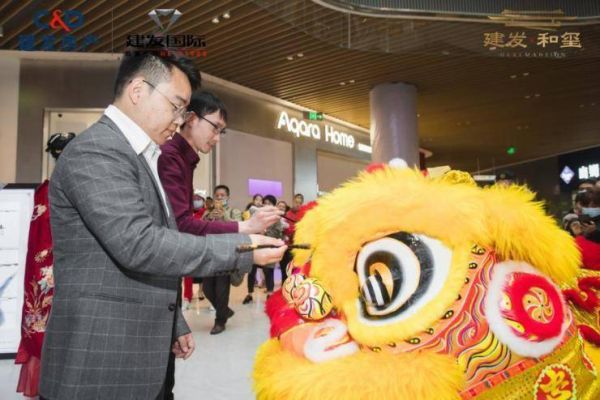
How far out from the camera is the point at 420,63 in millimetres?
7816

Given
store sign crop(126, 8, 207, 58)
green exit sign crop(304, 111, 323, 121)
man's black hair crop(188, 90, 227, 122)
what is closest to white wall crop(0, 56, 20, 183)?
store sign crop(126, 8, 207, 58)

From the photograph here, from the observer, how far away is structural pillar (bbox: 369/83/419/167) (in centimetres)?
867

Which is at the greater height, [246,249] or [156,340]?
[246,249]

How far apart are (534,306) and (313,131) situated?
10.2 m

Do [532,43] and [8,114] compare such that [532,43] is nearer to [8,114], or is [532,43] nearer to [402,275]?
[402,275]

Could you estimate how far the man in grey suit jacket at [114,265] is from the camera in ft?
3.02

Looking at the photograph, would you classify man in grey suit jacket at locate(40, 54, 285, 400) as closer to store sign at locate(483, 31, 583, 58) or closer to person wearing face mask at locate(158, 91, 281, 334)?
person wearing face mask at locate(158, 91, 281, 334)

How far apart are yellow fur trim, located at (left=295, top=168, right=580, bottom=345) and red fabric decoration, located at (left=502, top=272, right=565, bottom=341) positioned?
0.05m

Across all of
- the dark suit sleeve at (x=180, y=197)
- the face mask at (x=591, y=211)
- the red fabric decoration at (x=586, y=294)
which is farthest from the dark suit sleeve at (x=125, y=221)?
the face mask at (x=591, y=211)

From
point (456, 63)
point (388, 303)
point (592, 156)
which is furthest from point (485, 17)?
point (592, 156)

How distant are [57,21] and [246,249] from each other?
6316 millimetres

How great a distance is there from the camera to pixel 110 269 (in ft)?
3.18

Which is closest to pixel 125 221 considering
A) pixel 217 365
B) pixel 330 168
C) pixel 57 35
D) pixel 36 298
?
pixel 36 298

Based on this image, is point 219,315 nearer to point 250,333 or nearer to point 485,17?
point 250,333
